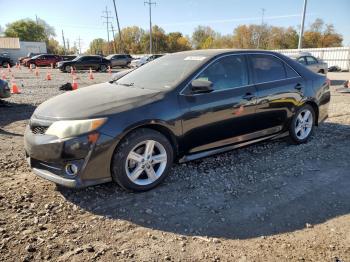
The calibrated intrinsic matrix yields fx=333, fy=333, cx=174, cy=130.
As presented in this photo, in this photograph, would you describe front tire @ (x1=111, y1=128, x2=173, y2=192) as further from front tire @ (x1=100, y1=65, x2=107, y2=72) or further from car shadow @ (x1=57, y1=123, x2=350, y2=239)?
front tire @ (x1=100, y1=65, x2=107, y2=72)

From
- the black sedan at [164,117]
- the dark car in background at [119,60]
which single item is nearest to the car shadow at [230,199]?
the black sedan at [164,117]

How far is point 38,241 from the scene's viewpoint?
2932 mm

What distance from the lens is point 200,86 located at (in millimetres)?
4152

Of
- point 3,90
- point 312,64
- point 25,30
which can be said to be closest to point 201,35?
point 25,30

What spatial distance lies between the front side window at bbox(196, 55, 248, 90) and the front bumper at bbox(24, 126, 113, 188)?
165cm

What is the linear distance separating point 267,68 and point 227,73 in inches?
35.9

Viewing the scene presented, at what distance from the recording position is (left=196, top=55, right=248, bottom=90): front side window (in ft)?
14.7

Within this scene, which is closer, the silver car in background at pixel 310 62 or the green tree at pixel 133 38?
the silver car in background at pixel 310 62

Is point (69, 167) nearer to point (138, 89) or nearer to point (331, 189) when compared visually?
point (138, 89)

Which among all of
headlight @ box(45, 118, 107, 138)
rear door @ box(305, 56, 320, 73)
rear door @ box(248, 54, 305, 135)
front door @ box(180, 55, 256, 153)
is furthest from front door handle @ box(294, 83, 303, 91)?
rear door @ box(305, 56, 320, 73)

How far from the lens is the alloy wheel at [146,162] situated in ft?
12.5

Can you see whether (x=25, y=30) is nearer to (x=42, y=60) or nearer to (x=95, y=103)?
(x=42, y=60)

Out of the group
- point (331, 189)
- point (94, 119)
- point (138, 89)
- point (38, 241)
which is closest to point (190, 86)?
point (138, 89)

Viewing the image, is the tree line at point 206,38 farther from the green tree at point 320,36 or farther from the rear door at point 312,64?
the rear door at point 312,64
